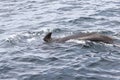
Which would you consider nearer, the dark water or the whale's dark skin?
the dark water

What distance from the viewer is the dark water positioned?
14078mm

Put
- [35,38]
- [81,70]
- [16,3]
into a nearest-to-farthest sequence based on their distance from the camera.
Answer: [81,70], [35,38], [16,3]

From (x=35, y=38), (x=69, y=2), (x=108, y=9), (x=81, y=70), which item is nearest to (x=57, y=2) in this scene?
(x=69, y=2)

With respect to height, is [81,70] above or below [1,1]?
below

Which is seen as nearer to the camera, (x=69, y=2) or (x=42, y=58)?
(x=42, y=58)

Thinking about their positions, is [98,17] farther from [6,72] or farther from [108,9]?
[6,72]

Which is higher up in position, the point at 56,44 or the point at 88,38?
the point at 88,38

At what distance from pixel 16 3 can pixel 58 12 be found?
481 cm

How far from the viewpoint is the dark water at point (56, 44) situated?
1408 cm

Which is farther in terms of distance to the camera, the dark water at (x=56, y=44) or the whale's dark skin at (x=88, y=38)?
the whale's dark skin at (x=88, y=38)

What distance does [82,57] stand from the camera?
15.4 meters

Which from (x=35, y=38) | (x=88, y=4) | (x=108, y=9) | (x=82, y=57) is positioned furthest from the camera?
(x=88, y=4)

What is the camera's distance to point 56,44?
17484 mm

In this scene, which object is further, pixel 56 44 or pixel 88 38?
pixel 56 44
